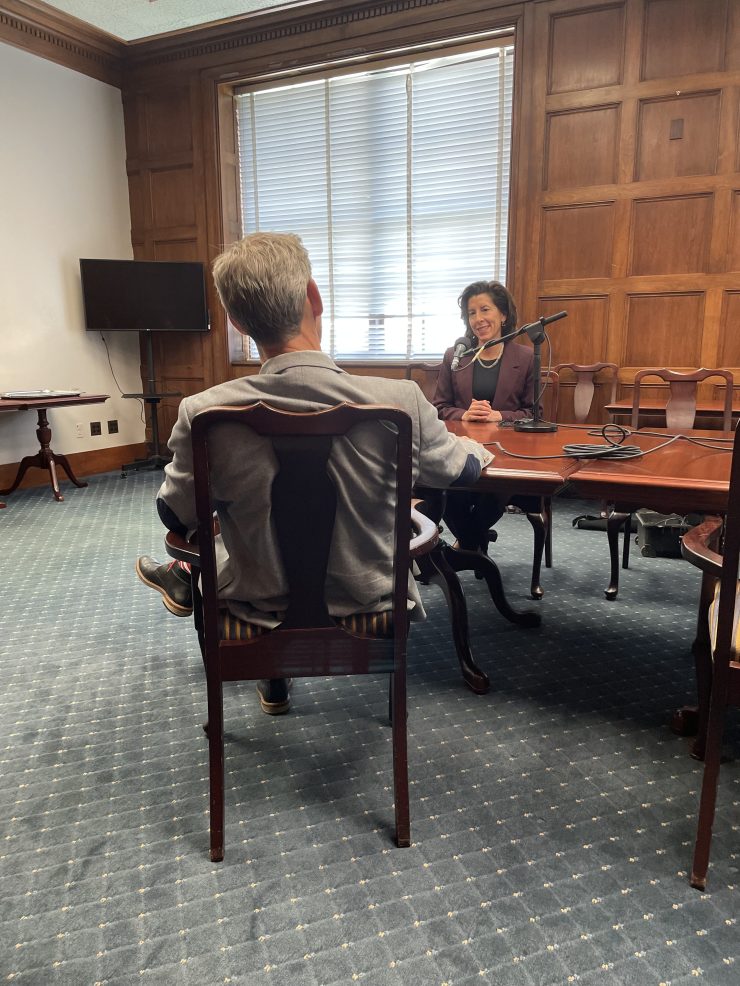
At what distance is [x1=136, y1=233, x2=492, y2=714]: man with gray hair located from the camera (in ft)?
3.74

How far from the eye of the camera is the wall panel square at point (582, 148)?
4.04 meters

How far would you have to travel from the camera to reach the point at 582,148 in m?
4.11

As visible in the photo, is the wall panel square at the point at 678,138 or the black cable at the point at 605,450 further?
the wall panel square at the point at 678,138

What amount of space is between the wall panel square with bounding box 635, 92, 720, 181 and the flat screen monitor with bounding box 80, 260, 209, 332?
321cm

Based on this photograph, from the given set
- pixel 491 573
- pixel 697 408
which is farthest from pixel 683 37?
pixel 491 573

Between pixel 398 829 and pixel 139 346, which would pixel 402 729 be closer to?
pixel 398 829

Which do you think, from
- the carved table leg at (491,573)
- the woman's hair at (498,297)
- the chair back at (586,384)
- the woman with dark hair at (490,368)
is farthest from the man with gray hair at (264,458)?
the chair back at (586,384)

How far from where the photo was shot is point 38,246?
4781 mm

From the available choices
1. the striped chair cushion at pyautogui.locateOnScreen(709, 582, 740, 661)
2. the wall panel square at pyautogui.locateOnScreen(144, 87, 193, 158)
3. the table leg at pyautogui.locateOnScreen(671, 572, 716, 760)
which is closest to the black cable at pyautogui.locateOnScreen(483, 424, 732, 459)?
the table leg at pyautogui.locateOnScreen(671, 572, 716, 760)

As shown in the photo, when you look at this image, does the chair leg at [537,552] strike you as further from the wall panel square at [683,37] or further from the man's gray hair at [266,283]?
the wall panel square at [683,37]

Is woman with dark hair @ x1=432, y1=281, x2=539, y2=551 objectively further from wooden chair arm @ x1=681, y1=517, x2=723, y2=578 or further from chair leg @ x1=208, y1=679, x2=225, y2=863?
chair leg @ x1=208, y1=679, x2=225, y2=863

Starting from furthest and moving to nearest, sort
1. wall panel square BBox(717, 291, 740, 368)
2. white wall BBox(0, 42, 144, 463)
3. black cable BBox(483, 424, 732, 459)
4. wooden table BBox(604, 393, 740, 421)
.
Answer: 1. white wall BBox(0, 42, 144, 463)
2. wall panel square BBox(717, 291, 740, 368)
3. wooden table BBox(604, 393, 740, 421)
4. black cable BBox(483, 424, 732, 459)

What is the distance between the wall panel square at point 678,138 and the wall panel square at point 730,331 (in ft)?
2.41

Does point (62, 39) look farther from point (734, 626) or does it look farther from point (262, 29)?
point (734, 626)
